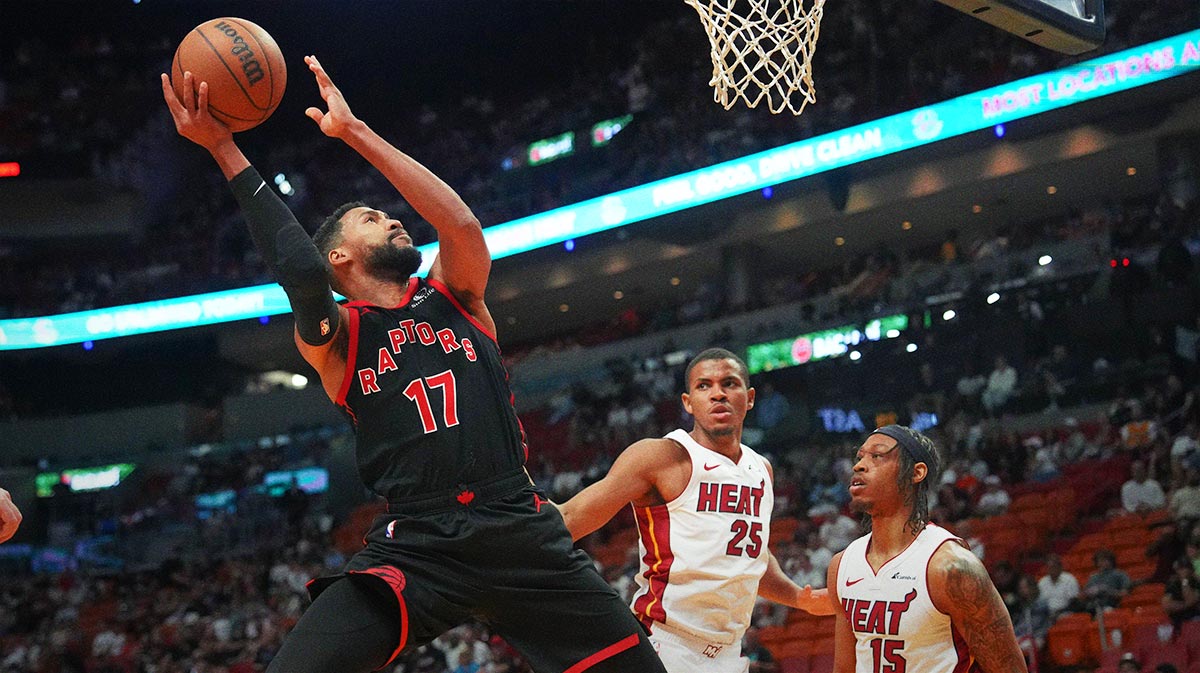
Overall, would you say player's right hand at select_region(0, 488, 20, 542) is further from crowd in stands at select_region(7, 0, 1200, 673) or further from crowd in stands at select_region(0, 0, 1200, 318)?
crowd in stands at select_region(0, 0, 1200, 318)

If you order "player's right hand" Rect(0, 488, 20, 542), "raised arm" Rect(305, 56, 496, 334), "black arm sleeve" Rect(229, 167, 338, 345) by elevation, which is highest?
"raised arm" Rect(305, 56, 496, 334)

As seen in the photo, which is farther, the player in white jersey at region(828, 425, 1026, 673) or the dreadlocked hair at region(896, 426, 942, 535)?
the dreadlocked hair at region(896, 426, 942, 535)

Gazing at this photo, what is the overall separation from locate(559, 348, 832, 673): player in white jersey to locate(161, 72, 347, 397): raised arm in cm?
→ 159

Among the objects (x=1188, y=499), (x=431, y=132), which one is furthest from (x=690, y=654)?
(x=431, y=132)

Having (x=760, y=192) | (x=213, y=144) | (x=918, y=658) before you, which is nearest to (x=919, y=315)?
(x=760, y=192)

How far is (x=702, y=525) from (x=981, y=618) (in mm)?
1117

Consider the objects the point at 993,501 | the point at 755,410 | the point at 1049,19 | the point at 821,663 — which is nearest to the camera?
the point at 1049,19

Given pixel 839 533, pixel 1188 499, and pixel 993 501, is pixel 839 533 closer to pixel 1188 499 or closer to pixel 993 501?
pixel 993 501

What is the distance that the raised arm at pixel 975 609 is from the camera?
3.92 m

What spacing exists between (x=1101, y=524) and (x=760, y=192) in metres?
7.68

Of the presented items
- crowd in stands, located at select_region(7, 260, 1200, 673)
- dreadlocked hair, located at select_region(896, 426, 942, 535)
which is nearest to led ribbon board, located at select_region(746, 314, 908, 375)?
crowd in stands, located at select_region(7, 260, 1200, 673)

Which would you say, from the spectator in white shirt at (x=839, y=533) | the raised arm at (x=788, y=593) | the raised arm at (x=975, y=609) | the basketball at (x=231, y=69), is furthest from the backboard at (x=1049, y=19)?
the spectator in white shirt at (x=839, y=533)

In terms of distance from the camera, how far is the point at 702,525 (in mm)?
4660

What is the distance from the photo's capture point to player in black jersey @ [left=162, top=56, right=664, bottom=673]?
3.02 meters
